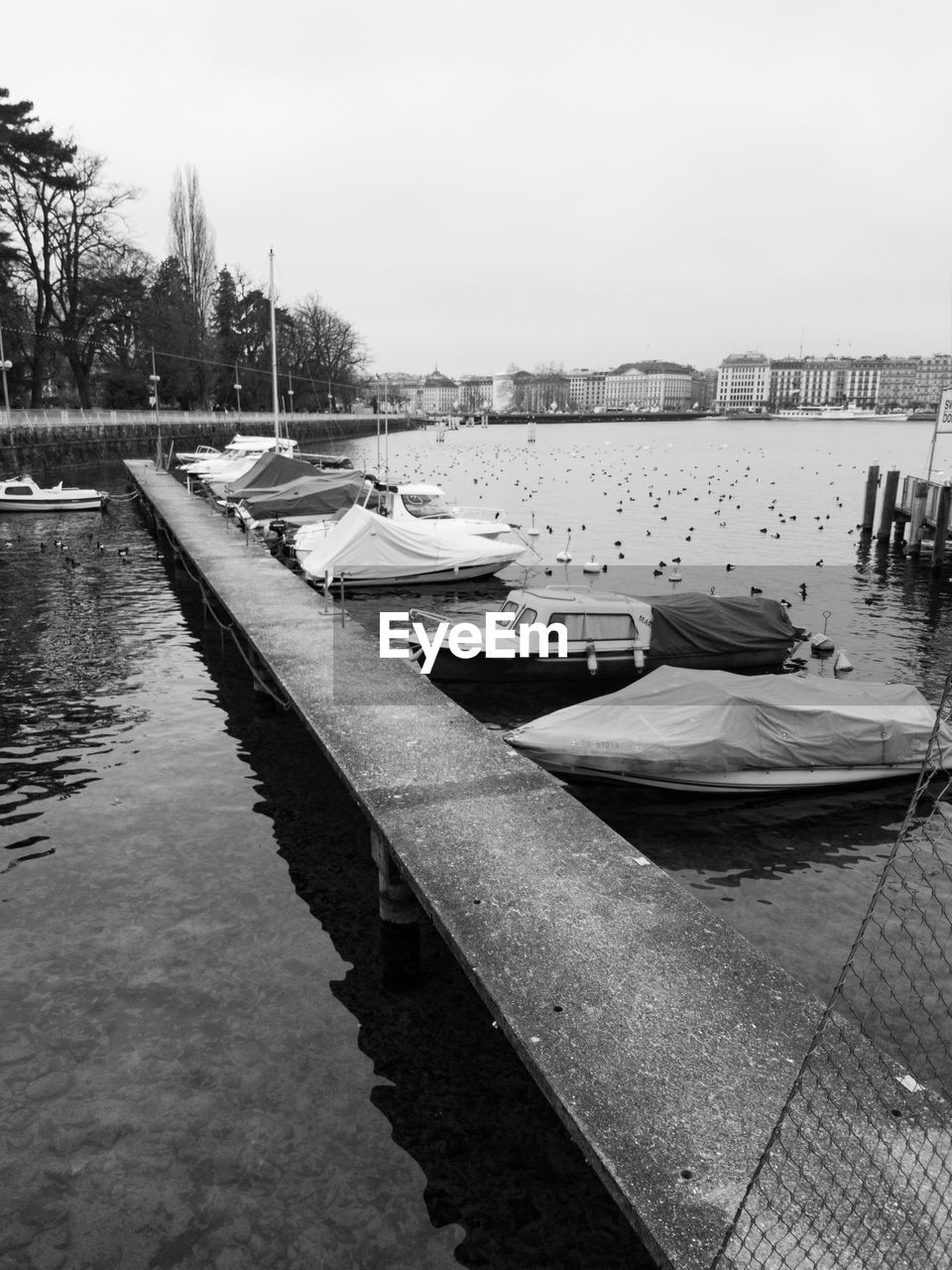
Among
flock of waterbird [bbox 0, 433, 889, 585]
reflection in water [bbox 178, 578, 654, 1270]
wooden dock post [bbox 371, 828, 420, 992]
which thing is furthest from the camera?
flock of waterbird [bbox 0, 433, 889, 585]

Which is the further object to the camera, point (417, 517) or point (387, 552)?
point (417, 517)

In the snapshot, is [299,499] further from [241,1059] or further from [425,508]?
[241,1059]

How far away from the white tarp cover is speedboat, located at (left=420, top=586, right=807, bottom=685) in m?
8.36

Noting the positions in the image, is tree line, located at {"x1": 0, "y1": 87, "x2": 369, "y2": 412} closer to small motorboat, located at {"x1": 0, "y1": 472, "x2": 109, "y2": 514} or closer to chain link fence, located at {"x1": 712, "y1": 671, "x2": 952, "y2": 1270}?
small motorboat, located at {"x1": 0, "y1": 472, "x2": 109, "y2": 514}

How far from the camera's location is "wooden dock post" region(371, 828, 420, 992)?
31.7ft

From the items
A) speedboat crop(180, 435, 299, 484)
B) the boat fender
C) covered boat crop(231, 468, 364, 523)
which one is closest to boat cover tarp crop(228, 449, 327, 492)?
speedboat crop(180, 435, 299, 484)

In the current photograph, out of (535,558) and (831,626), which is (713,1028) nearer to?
(831,626)

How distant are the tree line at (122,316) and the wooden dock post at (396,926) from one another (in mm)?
59677

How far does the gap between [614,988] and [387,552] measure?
2110cm

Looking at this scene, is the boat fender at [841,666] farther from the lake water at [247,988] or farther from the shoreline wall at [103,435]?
the shoreline wall at [103,435]

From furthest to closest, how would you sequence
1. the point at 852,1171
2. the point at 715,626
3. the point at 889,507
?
the point at 889,507, the point at 715,626, the point at 852,1171

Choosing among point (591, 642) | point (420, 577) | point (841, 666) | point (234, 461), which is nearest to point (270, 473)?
point (234, 461)

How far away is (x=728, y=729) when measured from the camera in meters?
13.5

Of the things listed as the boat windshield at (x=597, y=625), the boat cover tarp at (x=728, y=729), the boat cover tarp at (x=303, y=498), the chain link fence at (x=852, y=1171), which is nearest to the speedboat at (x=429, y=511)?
the boat cover tarp at (x=303, y=498)
